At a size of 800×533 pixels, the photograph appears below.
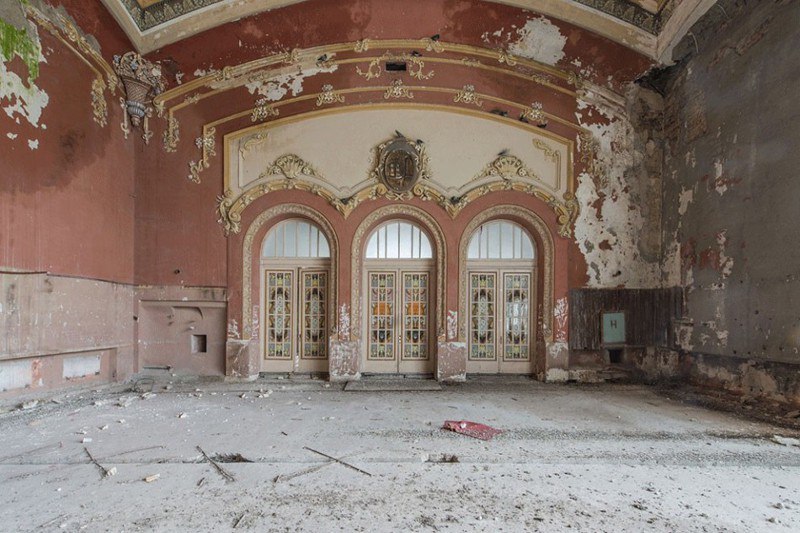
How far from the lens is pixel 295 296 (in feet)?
25.3

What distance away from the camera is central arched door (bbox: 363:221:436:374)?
7.69 metres

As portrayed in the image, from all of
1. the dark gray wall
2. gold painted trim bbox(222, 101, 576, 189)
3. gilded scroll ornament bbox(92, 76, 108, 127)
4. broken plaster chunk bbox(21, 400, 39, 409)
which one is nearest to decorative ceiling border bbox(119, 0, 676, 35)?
the dark gray wall

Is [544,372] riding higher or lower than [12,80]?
lower

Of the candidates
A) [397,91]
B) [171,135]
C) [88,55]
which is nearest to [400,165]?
[397,91]

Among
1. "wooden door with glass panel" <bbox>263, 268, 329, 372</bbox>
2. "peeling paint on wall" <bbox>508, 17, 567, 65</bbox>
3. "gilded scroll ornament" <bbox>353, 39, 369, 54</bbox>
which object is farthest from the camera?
"wooden door with glass panel" <bbox>263, 268, 329, 372</bbox>

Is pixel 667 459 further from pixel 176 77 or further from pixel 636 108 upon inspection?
pixel 176 77

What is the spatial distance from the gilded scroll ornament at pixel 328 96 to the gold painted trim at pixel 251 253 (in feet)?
6.26

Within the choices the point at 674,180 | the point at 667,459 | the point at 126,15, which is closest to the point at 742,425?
the point at 667,459

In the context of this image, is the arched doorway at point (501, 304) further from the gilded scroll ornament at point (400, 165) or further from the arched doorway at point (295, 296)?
the arched doorway at point (295, 296)

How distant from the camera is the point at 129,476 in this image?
3449 mm

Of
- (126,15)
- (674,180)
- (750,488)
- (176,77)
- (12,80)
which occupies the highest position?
(126,15)

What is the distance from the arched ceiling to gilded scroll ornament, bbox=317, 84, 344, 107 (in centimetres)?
138

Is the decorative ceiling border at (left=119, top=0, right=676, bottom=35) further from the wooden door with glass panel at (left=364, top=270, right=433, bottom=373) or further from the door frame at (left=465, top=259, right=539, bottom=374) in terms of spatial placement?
the wooden door with glass panel at (left=364, top=270, right=433, bottom=373)

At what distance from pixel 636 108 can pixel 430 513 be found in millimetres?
7573
